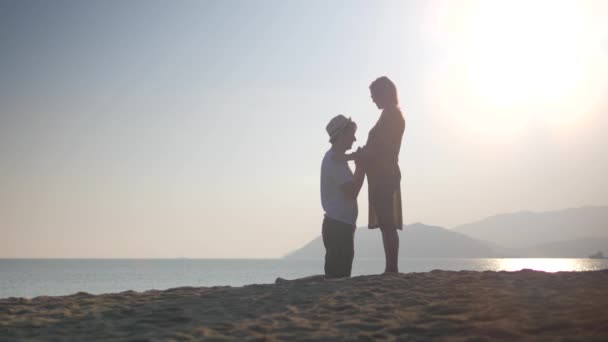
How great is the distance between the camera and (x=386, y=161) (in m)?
8.18

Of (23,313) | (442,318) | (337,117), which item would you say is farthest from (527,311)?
(23,313)

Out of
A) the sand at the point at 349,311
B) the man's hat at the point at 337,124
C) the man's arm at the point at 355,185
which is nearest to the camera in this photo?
the sand at the point at 349,311

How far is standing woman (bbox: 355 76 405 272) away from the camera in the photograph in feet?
26.7

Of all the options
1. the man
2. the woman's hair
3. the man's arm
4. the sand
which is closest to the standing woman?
the woman's hair

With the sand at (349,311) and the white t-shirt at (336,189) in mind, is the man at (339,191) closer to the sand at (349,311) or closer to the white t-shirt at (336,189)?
the white t-shirt at (336,189)

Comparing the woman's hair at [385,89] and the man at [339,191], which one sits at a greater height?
the woman's hair at [385,89]

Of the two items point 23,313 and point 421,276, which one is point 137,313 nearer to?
point 23,313

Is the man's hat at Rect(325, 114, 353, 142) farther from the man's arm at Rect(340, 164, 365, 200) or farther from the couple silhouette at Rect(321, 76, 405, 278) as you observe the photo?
the man's arm at Rect(340, 164, 365, 200)

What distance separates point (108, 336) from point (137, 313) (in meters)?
1.00

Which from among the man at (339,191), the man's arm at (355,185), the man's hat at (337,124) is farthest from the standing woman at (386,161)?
the man's hat at (337,124)

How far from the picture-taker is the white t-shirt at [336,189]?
26.6 ft

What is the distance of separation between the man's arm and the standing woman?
0.11 meters

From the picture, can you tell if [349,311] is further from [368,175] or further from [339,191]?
[368,175]

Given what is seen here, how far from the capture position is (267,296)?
278 inches
